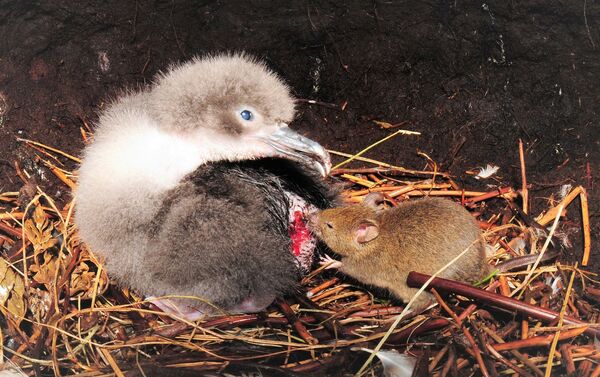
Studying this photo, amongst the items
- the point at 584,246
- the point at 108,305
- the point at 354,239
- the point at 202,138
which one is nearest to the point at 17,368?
the point at 108,305

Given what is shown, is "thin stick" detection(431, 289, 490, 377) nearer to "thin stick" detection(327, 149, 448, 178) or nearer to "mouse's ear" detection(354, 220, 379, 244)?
"mouse's ear" detection(354, 220, 379, 244)

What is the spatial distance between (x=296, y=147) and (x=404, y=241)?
21.0 inches

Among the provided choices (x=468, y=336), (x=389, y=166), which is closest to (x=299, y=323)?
(x=468, y=336)

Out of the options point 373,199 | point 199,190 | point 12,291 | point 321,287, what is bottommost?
point 321,287

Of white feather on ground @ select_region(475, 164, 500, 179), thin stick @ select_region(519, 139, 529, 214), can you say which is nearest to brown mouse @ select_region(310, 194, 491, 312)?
thin stick @ select_region(519, 139, 529, 214)

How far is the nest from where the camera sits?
2.47 m

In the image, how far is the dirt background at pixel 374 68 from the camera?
9.62 ft

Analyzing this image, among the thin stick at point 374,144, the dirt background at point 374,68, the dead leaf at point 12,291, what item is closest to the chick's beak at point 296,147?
the thin stick at point 374,144

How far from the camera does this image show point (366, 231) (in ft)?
8.79

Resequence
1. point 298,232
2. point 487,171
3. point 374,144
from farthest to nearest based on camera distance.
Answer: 1. point 374,144
2. point 487,171
3. point 298,232

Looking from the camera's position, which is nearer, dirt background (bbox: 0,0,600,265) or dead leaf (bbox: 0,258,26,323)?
dead leaf (bbox: 0,258,26,323)

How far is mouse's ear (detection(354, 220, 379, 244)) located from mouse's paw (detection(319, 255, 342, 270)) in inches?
7.6

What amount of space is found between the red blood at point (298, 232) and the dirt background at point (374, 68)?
764mm

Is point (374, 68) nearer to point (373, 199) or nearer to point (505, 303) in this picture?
point (373, 199)
